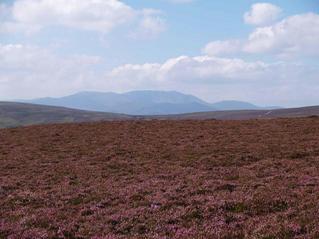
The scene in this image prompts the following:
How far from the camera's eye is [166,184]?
24906 mm

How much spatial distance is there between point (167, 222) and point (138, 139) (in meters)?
28.8

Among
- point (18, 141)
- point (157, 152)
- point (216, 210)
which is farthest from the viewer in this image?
point (18, 141)

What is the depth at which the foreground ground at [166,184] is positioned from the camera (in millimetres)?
16688

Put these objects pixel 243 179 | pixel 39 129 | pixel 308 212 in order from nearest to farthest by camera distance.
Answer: pixel 308 212, pixel 243 179, pixel 39 129

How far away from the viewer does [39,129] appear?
59.4 meters

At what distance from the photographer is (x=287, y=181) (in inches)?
926

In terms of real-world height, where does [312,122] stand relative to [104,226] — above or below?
above

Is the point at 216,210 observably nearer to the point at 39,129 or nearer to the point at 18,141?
the point at 18,141

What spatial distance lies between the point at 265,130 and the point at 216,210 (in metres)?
29.3

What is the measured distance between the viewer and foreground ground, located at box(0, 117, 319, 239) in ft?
54.7

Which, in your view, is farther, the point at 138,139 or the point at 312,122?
the point at 312,122

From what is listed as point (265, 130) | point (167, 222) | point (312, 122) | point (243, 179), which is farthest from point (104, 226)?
point (312, 122)

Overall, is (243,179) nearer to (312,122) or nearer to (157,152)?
(157,152)

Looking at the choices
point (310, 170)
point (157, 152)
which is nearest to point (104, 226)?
point (310, 170)
